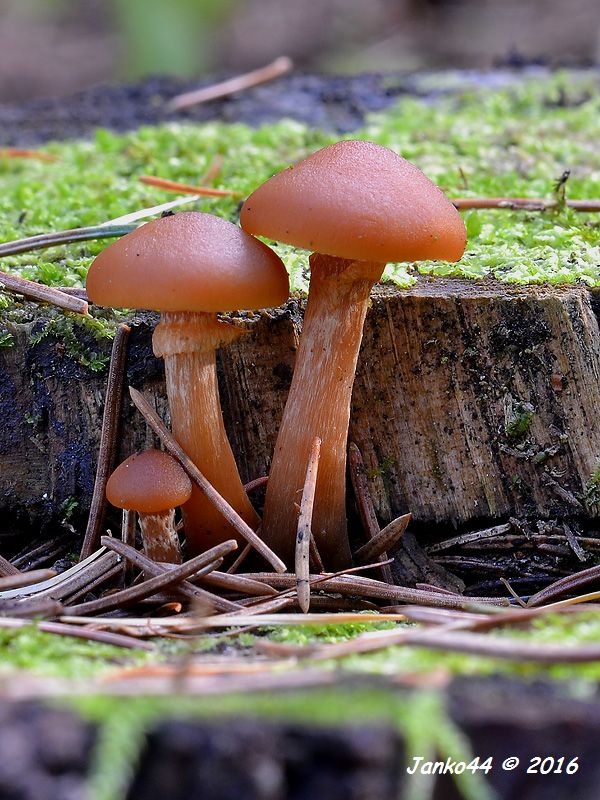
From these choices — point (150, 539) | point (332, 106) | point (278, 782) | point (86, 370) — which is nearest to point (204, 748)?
point (278, 782)

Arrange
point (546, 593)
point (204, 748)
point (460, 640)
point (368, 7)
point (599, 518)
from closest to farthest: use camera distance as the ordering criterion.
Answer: point (204, 748) → point (460, 640) → point (546, 593) → point (599, 518) → point (368, 7)

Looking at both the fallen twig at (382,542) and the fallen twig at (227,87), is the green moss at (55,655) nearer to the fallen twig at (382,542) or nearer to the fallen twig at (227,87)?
the fallen twig at (382,542)

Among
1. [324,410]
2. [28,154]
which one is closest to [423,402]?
[324,410]

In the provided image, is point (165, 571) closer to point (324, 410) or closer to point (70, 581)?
point (70, 581)

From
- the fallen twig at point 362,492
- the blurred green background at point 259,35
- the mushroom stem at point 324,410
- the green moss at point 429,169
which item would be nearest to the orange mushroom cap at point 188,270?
the mushroom stem at point 324,410

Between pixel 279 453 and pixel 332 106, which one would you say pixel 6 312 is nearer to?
pixel 279 453

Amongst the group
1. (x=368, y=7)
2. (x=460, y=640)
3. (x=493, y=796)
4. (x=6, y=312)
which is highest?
(x=368, y=7)
